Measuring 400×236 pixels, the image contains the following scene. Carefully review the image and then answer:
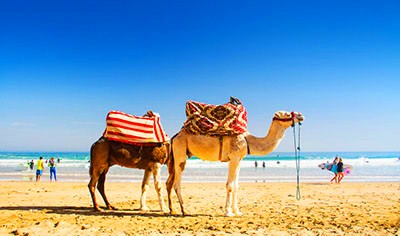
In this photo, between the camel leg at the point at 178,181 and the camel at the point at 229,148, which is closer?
the camel at the point at 229,148

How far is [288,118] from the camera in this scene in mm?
8836

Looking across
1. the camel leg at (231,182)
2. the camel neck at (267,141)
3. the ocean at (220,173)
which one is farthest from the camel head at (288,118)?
the ocean at (220,173)

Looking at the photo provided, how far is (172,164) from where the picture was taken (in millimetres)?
9133

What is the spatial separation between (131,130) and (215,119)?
222 cm

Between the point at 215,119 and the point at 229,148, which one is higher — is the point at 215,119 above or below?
above

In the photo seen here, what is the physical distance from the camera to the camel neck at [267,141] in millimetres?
8852

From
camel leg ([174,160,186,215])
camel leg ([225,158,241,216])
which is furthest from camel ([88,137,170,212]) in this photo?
camel leg ([225,158,241,216])

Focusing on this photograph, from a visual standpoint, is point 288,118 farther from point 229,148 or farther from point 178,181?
point 178,181

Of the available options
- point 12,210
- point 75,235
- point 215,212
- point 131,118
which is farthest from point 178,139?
point 12,210

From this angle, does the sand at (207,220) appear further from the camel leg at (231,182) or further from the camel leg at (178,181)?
the camel leg at (178,181)

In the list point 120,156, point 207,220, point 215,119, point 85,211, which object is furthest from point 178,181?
point 85,211

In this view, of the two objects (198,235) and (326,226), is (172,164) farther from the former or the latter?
(326,226)

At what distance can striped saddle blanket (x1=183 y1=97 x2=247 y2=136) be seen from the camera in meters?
8.66

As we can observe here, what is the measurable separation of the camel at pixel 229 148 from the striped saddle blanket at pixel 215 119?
0.52ft
